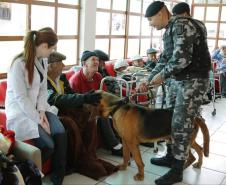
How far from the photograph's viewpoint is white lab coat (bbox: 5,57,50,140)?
89.0 inches

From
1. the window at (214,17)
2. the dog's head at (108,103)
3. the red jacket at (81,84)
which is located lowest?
the dog's head at (108,103)

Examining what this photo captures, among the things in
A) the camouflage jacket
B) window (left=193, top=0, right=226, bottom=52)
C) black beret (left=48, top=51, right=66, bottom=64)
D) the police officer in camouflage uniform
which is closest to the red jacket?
black beret (left=48, top=51, right=66, bottom=64)

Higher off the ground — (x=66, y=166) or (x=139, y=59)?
(x=139, y=59)

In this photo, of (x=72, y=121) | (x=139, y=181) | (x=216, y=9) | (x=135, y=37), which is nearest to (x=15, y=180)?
(x=72, y=121)

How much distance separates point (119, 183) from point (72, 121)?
68 centimetres

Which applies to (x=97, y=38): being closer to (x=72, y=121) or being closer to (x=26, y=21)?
(x=26, y=21)

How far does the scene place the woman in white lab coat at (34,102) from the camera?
2277mm

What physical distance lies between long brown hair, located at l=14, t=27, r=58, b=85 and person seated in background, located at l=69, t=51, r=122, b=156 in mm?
826

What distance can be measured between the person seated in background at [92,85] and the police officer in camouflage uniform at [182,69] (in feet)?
2.38

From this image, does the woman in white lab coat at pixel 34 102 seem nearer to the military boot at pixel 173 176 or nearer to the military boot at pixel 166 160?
the military boot at pixel 173 176

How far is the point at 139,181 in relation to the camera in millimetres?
2707

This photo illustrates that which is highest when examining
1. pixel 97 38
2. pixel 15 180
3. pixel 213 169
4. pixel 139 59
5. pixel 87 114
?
pixel 97 38

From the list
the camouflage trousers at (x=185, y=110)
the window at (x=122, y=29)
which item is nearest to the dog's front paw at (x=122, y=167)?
→ the camouflage trousers at (x=185, y=110)

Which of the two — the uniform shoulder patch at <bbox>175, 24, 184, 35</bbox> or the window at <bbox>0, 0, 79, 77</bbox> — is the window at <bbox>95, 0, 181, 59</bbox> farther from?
the uniform shoulder patch at <bbox>175, 24, 184, 35</bbox>
